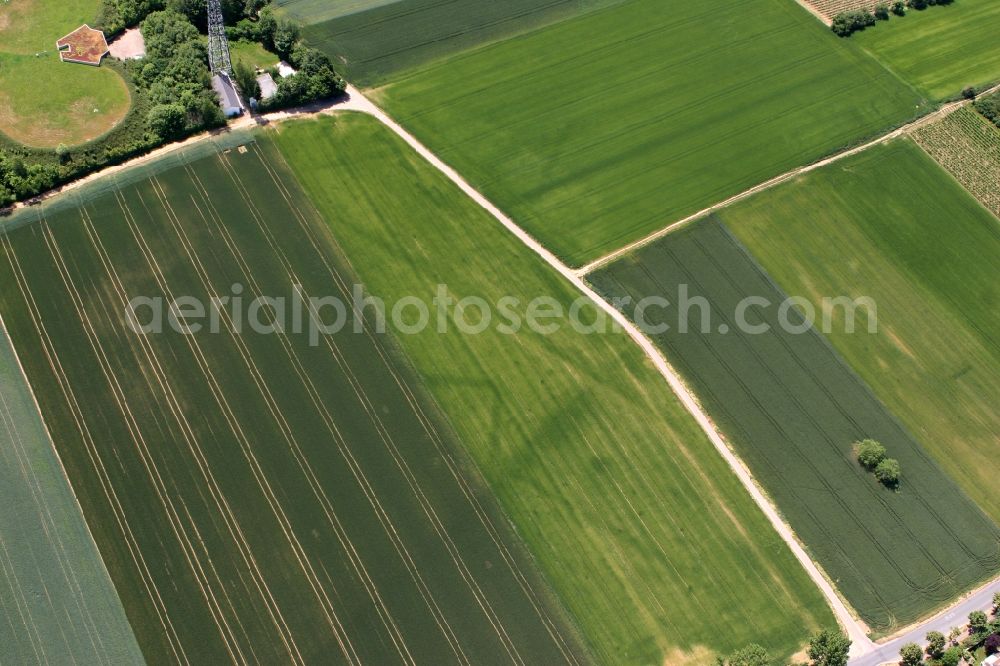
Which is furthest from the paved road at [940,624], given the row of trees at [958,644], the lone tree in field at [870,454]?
the lone tree in field at [870,454]

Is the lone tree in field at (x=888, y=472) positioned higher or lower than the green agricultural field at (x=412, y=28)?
lower

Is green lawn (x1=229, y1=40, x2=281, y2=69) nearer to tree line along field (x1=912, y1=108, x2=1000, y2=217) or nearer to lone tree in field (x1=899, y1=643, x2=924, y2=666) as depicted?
tree line along field (x1=912, y1=108, x2=1000, y2=217)

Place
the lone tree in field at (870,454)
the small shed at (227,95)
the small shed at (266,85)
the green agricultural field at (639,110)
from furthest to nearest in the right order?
the small shed at (266,85)
the small shed at (227,95)
the green agricultural field at (639,110)
the lone tree in field at (870,454)

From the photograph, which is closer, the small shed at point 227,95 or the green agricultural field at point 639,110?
the green agricultural field at point 639,110

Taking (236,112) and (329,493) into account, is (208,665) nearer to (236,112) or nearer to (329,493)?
(329,493)

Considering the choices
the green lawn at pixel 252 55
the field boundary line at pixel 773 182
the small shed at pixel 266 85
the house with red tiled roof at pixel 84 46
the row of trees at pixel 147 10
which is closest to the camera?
the field boundary line at pixel 773 182

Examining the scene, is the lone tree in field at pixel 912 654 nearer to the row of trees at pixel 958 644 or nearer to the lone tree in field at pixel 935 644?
the row of trees at pixel 958 644
